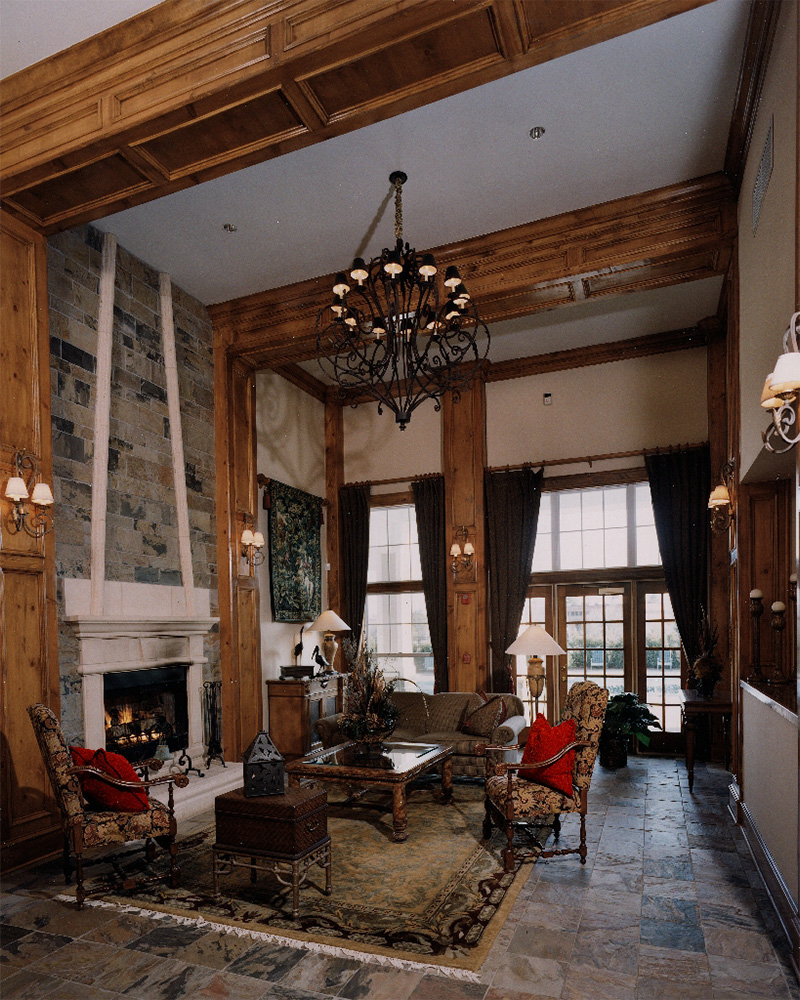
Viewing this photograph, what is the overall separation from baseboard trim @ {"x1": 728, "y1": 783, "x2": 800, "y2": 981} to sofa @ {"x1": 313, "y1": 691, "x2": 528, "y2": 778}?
72.7 inches

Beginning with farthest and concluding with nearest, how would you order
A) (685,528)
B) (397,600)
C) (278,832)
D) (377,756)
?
(397,600)
(685,528)
(377,756)
(278,832)

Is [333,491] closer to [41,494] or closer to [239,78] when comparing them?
[41,494]

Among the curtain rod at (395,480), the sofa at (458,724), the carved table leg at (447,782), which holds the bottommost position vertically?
the carved table leg at (447,782)

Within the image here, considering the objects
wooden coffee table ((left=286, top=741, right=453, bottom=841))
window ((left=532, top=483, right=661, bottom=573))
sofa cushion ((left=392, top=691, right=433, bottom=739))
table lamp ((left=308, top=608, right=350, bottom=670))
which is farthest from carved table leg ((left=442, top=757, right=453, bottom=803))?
window ((left=532, top=483, right=661, bottom=573))

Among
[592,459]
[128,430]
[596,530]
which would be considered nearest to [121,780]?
[128,430]

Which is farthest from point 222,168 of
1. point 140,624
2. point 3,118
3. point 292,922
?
point 292,922

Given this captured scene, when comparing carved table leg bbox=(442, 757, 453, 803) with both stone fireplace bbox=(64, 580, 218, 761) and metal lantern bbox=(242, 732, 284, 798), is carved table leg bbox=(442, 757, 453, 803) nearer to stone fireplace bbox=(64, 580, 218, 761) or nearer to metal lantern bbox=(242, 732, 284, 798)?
metal lantern bbox=(242, 732, 284, 798)

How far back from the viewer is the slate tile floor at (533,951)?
9.62 feet

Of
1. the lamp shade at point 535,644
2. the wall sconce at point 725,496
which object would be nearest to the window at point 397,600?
the lamp shade at point 535,644

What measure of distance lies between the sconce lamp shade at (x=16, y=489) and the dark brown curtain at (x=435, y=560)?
5.32m

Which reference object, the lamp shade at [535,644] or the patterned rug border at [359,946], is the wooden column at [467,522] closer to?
the lamp shade at [535,644]

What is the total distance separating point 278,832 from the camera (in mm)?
3668

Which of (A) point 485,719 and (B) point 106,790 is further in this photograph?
(A) point 485,719

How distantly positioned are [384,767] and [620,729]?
294 cm
